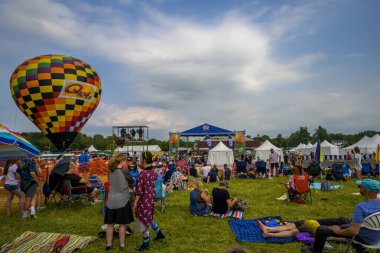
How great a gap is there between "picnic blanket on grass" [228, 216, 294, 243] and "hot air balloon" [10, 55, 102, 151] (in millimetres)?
12145

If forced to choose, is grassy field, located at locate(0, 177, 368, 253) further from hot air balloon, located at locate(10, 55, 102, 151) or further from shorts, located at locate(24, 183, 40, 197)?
hot air balloon, located at locate(10, 55, 102, 151)

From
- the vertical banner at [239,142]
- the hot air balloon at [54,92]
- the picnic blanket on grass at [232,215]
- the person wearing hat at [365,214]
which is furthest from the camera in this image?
the vertical banner at [239,142]

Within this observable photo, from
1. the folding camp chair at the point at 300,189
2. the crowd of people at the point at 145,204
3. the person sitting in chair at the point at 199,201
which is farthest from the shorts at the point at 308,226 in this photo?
the folding camp chair at the point at 300,189

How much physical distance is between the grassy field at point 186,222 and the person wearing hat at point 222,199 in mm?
369

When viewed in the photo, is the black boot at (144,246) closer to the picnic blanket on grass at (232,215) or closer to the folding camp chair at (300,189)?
the picnic blanket on grass at (232,215)

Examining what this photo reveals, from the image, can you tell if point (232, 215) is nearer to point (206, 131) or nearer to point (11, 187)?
point (11, 187)

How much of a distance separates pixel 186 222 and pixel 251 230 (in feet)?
4.99

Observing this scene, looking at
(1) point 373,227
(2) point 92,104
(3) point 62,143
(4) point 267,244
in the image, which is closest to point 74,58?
(2) point 92,104

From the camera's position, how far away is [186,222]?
6.33m

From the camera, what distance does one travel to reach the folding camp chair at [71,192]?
772 cm

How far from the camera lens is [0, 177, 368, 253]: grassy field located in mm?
4758

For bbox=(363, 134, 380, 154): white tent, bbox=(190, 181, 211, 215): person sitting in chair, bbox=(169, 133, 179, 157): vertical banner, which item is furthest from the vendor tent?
bbox=(190, 181, 211, 215): person sitting in chair

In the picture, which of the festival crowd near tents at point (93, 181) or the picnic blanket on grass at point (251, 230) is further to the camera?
the picnic blanket on grass at point (251, 230)

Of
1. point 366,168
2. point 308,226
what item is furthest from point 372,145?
point 308,226
